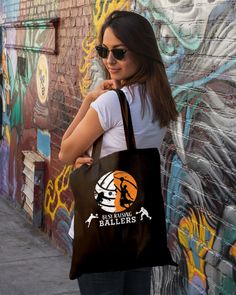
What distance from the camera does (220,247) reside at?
10.7 ft

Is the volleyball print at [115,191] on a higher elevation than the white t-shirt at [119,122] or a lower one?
A: lower

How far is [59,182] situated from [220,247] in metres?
3.00

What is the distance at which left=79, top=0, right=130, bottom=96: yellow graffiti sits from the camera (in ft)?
15.5

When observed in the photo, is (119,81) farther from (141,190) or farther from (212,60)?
(212,60)

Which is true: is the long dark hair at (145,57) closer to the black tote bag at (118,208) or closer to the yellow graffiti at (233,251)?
the black tote bag at (118,208)

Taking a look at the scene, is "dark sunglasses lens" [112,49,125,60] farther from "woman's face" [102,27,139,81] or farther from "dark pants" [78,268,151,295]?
"dark pants" [78,268,151,295]

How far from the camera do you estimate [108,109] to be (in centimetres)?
227

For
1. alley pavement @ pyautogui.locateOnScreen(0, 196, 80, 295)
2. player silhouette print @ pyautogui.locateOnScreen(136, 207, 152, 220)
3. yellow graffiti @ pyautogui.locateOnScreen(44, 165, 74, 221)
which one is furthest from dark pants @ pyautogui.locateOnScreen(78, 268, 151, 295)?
yellow graffiti @ pyautogui.locateOnScreen(44, 165, 74, 221)

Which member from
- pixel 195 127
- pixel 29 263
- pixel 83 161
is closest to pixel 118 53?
pixel 83 161

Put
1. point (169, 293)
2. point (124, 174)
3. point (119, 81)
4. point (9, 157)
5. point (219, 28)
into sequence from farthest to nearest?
point (9, 157), point (169, 293), point (219, 28), point (119, 81), point (124, 174)

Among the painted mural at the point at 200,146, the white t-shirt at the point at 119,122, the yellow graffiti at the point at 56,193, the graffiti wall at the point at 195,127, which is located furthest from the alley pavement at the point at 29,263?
the white t-shirt at the point at 119,122

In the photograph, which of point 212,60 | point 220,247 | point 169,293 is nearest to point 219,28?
point 212,60

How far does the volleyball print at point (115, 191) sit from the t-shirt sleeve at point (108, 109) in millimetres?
192

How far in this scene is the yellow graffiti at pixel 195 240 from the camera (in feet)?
11.1
